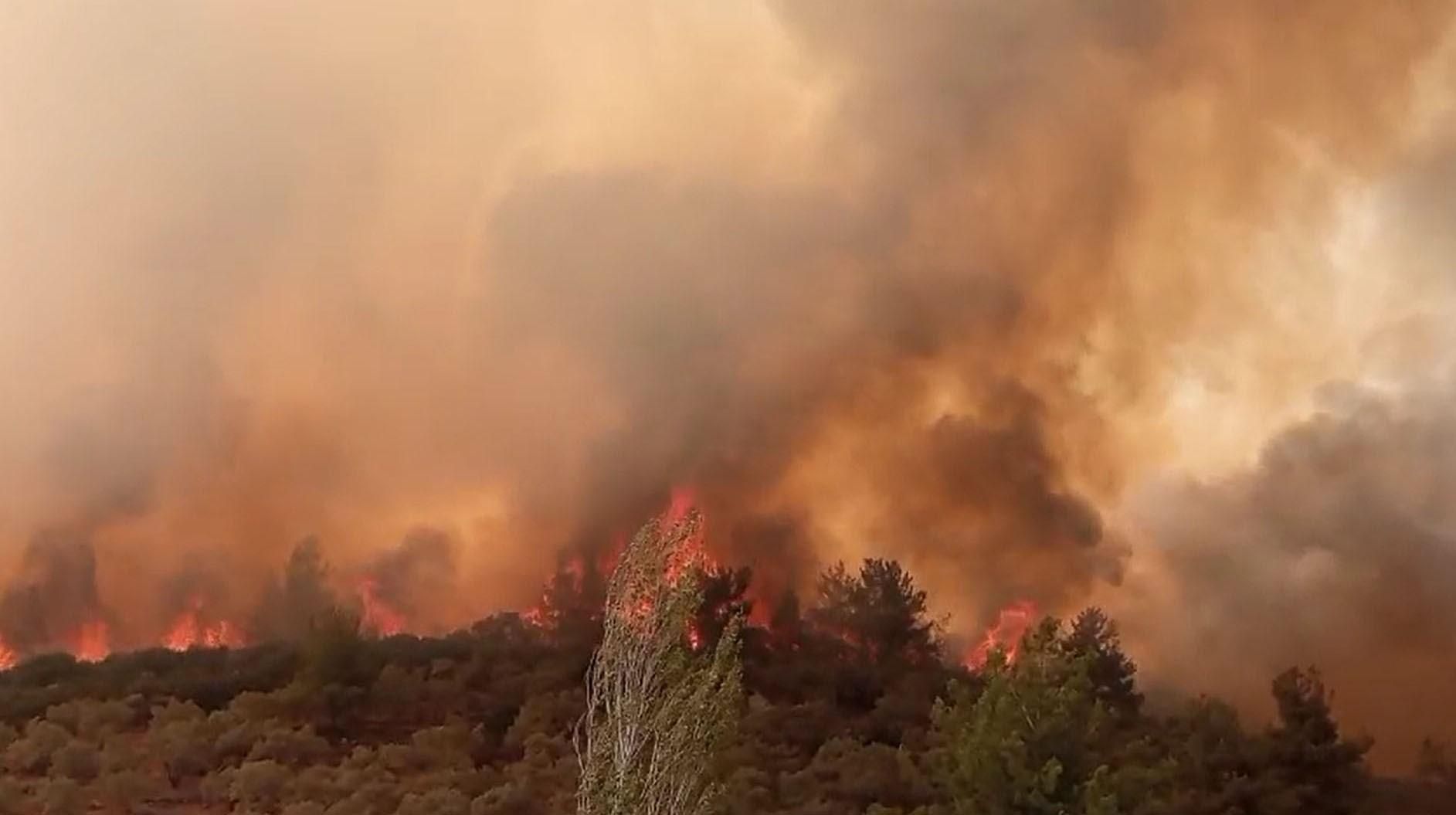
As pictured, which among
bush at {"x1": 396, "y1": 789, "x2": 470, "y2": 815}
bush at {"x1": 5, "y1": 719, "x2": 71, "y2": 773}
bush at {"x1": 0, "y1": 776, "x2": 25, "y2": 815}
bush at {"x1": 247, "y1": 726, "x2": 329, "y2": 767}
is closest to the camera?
bush at {"x1": 396, "y1": 789, "x2": 470, "y2": 815}

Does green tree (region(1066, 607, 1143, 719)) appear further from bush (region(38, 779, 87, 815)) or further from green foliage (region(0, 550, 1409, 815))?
bush (region(38, 779, 87, 815))

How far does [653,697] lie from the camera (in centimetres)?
1955

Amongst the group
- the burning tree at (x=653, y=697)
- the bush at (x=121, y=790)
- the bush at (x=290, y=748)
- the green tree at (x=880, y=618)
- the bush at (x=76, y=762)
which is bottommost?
the burning tree at (x=653, y=697)

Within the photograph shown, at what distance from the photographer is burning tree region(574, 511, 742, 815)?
18969 millimetres

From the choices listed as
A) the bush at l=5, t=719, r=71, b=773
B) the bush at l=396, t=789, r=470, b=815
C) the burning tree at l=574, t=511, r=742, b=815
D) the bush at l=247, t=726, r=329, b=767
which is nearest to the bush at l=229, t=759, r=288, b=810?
the bush at l=247, t=726, r=329, b=767

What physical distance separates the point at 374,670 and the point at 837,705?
17.8m

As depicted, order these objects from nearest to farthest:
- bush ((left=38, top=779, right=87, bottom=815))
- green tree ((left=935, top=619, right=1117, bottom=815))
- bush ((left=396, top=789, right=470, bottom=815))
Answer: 1. green tree ((left=935, top=619, right=1117, bottom=815))
2. bush ((left=396, top=789, right=470, bottom=815))
3. bush ((left=38, top=779, right=87, bottom=815))

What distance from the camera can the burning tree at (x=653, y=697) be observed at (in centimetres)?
1897

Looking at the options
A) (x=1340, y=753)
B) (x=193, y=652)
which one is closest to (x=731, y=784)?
(x=1340, y=753)

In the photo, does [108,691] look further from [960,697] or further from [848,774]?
[960,697]

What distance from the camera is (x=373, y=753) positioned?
40.4 meters

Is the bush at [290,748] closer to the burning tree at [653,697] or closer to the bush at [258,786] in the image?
the bush at [258,786]

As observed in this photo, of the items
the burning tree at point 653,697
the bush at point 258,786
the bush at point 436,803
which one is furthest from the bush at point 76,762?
the burning tree at point 653,697

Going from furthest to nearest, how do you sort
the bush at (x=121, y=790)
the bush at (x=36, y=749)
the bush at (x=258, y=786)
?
the bush at (x=36, y=749) → the bush at (x=258, y=786) → the bush at (x=121, y=790)
